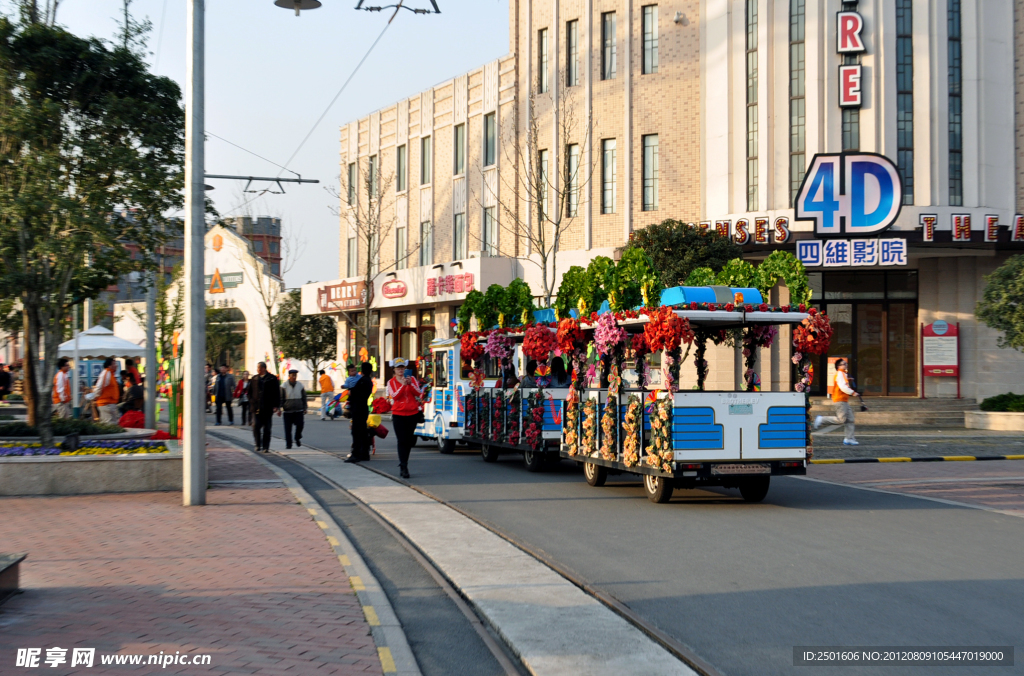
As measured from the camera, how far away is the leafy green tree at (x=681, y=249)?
2950 cm

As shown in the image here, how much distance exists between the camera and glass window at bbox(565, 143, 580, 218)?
119ft

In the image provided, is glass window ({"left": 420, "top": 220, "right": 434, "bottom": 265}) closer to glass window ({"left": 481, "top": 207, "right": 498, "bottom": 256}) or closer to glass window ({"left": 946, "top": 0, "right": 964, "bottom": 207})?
glass window ({"left": 481, "top": 207, "right": 498, "bottom": 256})

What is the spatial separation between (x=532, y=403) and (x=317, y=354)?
39.2m

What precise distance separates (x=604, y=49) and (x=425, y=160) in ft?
41.7

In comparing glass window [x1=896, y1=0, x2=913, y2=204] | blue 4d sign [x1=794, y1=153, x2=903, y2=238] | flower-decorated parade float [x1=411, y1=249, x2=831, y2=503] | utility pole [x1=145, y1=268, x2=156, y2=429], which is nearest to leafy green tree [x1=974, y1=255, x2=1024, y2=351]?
blue 4d sign [x1=794, y1=153, x2=903, y2=238]

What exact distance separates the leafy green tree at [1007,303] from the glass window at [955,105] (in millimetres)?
5186

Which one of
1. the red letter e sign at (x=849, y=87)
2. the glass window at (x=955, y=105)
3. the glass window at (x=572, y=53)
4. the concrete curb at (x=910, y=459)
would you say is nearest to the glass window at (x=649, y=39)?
the glass window at (x=572, y=53)

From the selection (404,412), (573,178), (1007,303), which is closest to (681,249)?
(573,178)

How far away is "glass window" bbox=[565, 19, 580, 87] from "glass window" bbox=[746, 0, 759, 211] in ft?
21.3

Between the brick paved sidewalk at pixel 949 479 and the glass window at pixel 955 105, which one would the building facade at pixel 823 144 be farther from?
the brick paved sidewalk at pixel 949 479

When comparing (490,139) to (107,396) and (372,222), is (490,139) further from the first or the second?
(107,396)

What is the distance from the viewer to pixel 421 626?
7.05 meters

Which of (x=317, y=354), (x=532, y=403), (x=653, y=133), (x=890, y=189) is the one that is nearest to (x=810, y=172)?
(x=890, y=189)

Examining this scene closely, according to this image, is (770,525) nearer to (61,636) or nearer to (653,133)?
(61,636)
